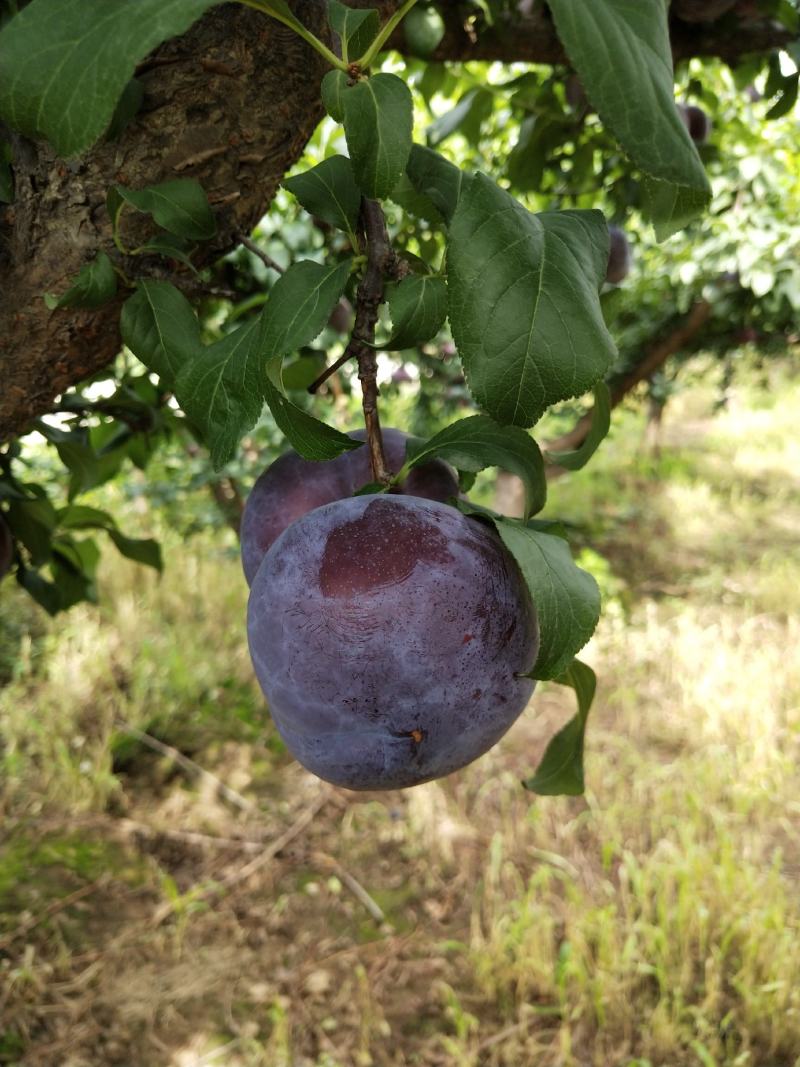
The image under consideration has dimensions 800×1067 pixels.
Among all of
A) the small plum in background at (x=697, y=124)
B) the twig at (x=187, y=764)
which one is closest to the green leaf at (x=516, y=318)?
the small plum in background at (x=697, y=124)

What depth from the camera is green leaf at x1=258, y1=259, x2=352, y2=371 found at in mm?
499

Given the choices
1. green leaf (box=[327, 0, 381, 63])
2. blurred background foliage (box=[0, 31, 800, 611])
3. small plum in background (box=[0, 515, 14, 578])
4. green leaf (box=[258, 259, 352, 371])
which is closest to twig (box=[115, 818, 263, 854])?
blurred background foliage (box=[0, 31, 800, 611])

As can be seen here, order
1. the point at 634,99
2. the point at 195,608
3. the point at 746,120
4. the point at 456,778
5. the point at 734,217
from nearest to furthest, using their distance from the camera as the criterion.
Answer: the point at 634,99 < the point at 746,120 < the point at 456,778 < the point at 734,217 < the point at 195,608

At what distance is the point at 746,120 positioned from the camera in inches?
96.4

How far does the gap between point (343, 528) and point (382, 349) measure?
11 centimetres

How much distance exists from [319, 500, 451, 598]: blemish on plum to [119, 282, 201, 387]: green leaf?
20 cm

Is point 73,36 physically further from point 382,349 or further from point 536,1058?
point 536,1058

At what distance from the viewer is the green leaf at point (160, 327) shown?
0.61m

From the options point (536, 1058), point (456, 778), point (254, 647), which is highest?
point (254, 647)

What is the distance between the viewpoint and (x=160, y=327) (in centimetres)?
61

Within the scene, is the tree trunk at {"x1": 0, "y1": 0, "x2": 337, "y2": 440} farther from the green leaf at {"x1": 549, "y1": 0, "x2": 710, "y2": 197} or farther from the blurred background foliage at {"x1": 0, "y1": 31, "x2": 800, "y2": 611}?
the green leaf at {"x1": 549, "y1": 0, "x2": 710, "y2": 197}

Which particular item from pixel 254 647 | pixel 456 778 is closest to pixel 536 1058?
pixel 456 778

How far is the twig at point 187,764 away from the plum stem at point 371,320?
219 cm

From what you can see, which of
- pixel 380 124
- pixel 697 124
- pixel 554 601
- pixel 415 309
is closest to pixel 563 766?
pixel 554 601
